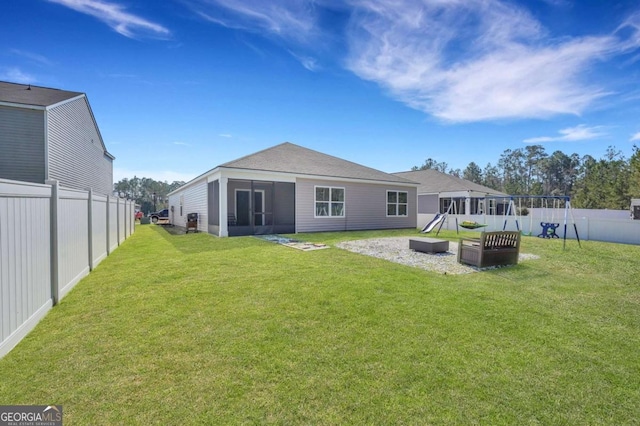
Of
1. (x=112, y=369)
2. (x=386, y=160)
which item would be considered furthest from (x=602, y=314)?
(x=386, y=160)

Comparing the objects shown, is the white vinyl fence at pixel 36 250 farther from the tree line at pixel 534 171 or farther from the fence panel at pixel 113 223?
the tree line at pixel 534 171

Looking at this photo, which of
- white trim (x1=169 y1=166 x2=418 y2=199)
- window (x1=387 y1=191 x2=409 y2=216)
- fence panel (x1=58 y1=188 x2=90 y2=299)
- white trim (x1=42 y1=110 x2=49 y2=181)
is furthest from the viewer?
window (x1=387 y1=191 x2=409 y2=216)

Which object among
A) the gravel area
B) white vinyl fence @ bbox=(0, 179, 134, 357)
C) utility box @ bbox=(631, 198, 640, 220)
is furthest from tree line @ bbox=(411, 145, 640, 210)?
white vinyl fence @ bbox=(0, 179, 134, 357)

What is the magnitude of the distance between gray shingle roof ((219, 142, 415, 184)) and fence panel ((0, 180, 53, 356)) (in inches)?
321

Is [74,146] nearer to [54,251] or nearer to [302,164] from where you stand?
[302,164]

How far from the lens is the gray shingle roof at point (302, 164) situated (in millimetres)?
12688

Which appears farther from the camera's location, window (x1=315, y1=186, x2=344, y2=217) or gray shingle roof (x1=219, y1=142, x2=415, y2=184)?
window (x1=315, y1=186, x2=344, y2=217)

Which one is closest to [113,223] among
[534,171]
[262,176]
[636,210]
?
[262,176]

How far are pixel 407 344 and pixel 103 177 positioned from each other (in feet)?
79.1

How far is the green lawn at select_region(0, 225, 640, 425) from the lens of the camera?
1.89 metres

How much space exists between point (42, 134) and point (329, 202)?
12324 mm

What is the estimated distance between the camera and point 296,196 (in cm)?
1321

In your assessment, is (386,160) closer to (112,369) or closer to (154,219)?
(154,219)

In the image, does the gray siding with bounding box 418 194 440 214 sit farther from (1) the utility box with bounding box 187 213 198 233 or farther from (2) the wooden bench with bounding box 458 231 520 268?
(1) the utility box with bounding box 187 213 198 233
